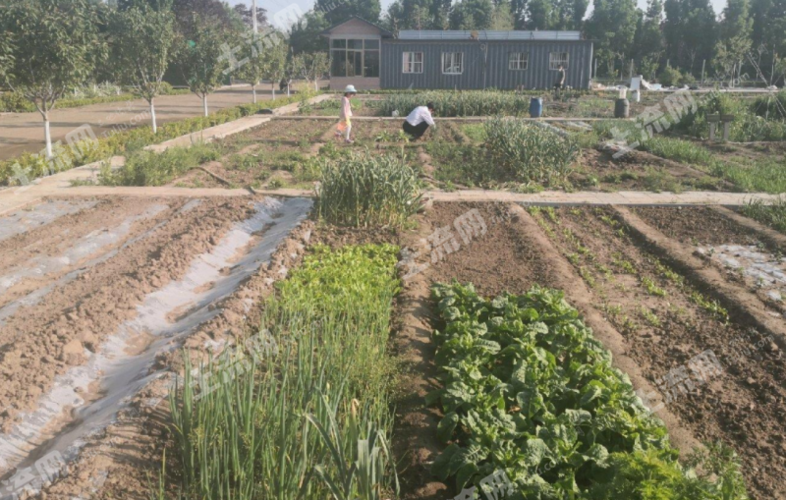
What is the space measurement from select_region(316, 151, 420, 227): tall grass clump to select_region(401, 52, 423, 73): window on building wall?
27.7 m

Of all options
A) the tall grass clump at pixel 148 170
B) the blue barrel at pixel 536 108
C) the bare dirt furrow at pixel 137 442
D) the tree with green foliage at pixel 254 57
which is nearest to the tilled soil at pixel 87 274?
the bare dirt furrow at pixel 137 442

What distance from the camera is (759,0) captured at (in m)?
55.2

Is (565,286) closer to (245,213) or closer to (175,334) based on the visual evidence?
(175,334)

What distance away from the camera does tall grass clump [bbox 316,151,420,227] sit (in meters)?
7.52

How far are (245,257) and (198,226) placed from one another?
74 centimetres

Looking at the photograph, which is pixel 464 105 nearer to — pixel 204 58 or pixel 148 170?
pixel 204 58

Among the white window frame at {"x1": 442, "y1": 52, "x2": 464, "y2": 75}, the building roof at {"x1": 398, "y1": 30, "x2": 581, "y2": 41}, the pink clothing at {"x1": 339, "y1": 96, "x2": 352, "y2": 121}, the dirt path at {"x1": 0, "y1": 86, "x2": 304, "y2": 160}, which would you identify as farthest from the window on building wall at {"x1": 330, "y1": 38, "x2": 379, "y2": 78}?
the pink clothing at {"x1": 339, "y1": 96, "x2": 352, "y2": 121}

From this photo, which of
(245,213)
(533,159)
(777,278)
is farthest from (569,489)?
(533,159)

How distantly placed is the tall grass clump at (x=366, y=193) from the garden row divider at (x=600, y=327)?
1463 mm

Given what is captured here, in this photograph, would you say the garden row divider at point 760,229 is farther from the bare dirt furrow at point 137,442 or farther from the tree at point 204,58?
the tree at point 204,58

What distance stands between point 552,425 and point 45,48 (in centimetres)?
1229

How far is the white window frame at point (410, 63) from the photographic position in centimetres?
3412

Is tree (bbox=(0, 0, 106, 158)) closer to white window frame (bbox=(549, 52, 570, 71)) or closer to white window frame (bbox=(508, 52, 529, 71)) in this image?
white window frame (bbox=(508, 52, 529, 71))

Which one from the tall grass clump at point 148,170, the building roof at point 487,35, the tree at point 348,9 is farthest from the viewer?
the tree at point 348,9
